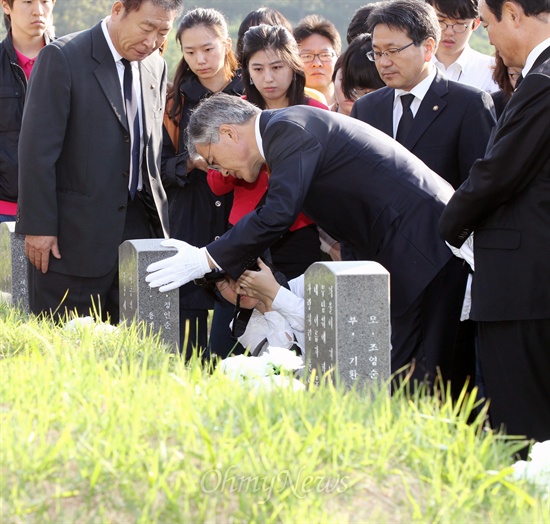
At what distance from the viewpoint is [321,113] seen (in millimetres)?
4152

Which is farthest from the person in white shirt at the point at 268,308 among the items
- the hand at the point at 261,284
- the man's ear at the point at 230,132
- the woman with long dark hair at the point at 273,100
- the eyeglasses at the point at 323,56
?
the eyeglasses at the point at 323,56

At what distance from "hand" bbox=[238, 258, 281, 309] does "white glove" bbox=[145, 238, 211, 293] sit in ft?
0.57

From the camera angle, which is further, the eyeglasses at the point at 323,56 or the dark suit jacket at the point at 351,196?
the eyeglasses at the point at 323,56

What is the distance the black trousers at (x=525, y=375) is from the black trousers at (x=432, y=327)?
19.4 inches

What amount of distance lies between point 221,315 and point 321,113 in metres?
1.47

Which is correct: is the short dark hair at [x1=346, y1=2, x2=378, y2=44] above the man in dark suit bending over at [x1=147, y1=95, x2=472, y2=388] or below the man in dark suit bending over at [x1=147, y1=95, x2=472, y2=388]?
above

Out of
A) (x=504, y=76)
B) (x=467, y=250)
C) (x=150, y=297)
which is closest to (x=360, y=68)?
(x=504, y=76)

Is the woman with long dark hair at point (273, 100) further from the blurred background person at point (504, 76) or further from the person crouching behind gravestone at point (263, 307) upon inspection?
the blurred background person at point (504, 76)

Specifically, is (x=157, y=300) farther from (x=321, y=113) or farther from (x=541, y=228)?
(x=541, y=228)

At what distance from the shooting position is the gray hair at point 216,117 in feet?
13.8

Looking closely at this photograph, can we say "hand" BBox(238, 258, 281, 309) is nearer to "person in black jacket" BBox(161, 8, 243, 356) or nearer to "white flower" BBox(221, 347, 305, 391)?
"white flower" BBox(221, 347, 305, 391)

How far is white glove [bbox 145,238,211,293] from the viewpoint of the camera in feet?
13.7

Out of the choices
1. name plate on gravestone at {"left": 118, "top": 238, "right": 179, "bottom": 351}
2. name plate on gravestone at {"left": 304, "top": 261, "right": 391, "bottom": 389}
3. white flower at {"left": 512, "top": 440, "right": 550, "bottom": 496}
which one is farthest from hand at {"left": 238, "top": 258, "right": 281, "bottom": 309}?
white flower at {"left": 512, "top": 440, "right": 550, "bottom": 496}

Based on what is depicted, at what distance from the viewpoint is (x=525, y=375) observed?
3479 mm
